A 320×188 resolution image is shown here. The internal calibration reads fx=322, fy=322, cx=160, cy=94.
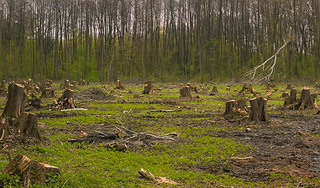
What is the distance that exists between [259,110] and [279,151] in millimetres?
3878

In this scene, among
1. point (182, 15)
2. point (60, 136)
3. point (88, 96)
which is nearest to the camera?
point (60, 136)

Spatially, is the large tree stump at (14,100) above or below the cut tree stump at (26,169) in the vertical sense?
above

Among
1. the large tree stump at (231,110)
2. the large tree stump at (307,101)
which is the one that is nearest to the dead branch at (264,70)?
the large tree stump at (231,110)

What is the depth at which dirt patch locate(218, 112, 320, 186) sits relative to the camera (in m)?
6.03

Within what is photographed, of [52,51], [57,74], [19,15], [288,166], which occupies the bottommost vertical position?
[288,166]

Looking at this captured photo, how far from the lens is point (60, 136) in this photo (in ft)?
27.9

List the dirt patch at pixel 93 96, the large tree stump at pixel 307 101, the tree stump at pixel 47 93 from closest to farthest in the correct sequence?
the large tree stump at pixel 307 101, the tree stump at pixel 47 93, the dirt patch at pixel 93 96

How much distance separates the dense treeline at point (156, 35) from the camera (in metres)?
41.7

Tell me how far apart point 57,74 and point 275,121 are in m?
38.4

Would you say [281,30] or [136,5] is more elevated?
[136,5]

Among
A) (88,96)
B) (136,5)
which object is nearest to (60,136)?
(88,96)

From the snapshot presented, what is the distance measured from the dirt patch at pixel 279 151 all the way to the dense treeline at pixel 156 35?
101ft

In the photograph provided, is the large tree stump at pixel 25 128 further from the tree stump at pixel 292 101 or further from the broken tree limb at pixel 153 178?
the tree stump at pixel 292 101

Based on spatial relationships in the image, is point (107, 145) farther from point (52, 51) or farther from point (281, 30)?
point (52, 51)
